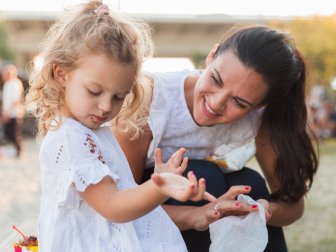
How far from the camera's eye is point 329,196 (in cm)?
650

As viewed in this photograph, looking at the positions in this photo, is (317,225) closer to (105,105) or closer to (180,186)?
(105,105)

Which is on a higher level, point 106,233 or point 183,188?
point 183,188

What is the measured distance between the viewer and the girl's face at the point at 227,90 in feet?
7.77

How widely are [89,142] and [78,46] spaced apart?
0.28 m

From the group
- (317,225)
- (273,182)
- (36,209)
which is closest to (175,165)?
(273,182)

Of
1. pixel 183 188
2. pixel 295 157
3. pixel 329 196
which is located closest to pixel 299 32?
pixel 329 196

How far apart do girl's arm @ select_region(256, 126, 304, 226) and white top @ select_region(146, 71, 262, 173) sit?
0.05m

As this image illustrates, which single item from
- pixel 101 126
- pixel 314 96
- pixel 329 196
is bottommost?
pixel 314 96

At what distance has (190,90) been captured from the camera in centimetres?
267

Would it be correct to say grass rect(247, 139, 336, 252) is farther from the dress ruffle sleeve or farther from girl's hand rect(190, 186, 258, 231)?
the dress ruffle sleeve

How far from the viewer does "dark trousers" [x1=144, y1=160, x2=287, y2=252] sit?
247cm

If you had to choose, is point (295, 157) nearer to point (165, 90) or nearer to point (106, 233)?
point (165, 90)

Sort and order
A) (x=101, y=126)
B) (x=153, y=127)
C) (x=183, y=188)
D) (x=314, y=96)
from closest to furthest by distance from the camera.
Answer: (x=183, y=188)
(x=101, y=126)
(x=153, y=127)
(x=314, y=96)

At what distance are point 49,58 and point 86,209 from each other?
1.50 ft
